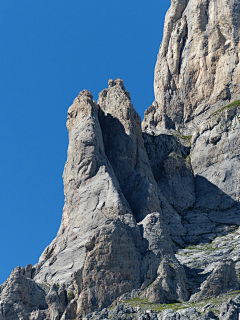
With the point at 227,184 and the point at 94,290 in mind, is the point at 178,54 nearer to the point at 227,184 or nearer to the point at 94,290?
the point at 227,184

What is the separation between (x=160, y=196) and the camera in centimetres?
A: 11462

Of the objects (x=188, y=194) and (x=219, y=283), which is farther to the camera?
(x=188, y=194)

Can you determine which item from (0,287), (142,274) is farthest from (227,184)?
(0,287)

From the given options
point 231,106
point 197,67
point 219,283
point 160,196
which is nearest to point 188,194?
point 160,196

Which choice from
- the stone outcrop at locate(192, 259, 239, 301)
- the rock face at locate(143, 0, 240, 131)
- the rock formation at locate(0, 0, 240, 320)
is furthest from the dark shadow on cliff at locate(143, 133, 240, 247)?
the stone outcrop at locate(192, 259, 239, 301)

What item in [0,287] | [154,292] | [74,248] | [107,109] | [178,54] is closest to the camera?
[154,292]

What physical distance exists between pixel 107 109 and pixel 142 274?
1784 inches

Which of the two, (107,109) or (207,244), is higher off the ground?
(107,109)

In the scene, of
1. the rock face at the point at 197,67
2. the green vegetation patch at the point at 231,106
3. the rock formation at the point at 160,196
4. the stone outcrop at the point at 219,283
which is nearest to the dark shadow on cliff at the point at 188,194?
the rock formation at the point at 160,196

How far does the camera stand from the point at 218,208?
376ft

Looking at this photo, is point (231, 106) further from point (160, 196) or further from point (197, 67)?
point (160, 196)

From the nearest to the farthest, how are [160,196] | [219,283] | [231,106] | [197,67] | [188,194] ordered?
1. [219,283]
2. [160,196]
3. [188,194]
4. [231,106]
5. [197,67]

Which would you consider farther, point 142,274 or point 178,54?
point 178,54

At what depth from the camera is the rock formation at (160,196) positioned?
84188 mm
